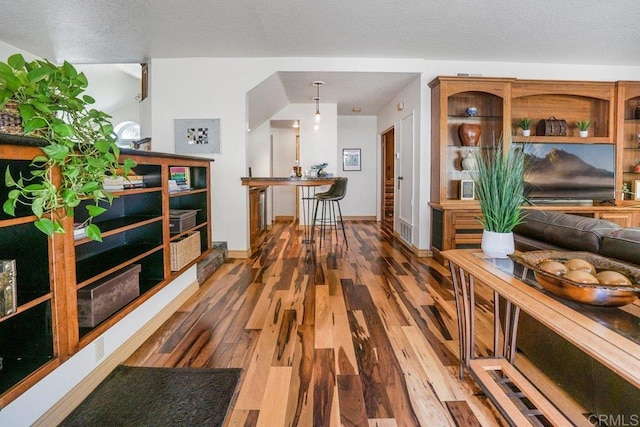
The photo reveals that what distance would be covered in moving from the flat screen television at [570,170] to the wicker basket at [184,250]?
396 centimetres

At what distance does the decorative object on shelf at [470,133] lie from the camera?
4344mm

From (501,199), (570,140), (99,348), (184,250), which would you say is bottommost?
(99,348)

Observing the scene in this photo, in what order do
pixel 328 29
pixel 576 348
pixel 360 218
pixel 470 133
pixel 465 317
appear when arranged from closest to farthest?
1. pixel 576 348
2. pixel 465 317
3. pixel 328 29
4. pixel 470 133
5. pixel 360 218

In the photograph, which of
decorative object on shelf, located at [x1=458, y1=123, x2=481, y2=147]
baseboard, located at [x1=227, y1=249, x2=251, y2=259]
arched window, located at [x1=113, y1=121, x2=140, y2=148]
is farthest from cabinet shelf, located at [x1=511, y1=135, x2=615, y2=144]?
arched window, located at [x1=113, y1=121, x2=140, y2=148]

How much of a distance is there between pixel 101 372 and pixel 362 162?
22.3 ft

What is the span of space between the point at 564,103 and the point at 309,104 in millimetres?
3910

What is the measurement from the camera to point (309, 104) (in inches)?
258

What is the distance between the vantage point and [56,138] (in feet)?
4.23

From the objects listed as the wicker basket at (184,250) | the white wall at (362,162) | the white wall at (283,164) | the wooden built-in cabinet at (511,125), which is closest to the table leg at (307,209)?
the white wall at (283,164)

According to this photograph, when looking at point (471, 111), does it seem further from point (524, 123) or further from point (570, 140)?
point (570, 140)

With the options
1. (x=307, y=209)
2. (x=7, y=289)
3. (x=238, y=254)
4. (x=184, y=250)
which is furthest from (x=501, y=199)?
(x=307, y=209)

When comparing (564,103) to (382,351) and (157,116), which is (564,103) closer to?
(382,351)

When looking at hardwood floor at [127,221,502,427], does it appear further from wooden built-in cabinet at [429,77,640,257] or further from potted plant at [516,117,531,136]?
potted plant at [516,117,531,136]

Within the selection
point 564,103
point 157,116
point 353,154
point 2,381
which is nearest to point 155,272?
point 2,381
